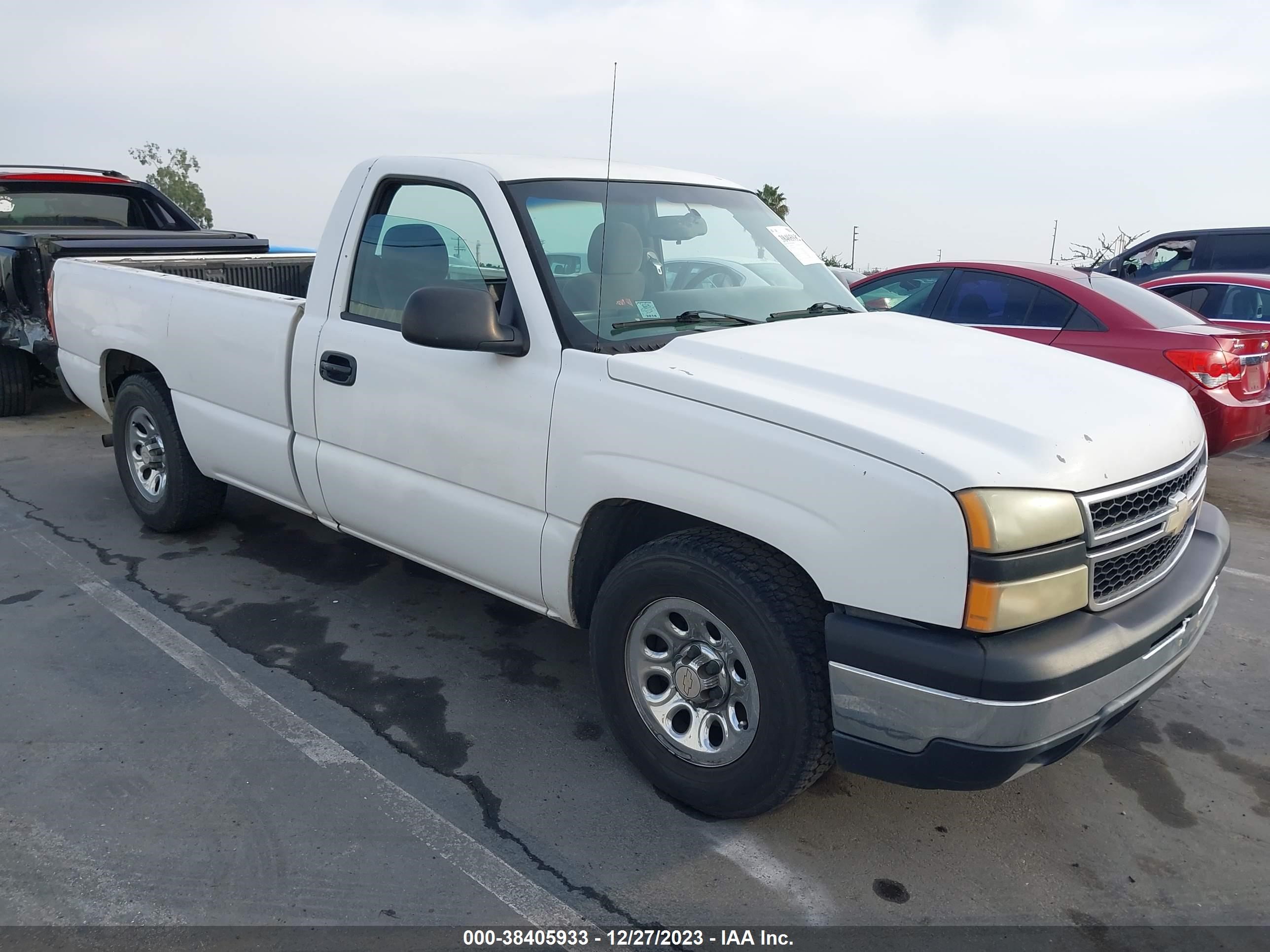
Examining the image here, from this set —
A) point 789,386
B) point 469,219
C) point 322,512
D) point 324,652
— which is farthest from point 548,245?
point 324,652

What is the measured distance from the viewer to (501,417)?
3.21 meters

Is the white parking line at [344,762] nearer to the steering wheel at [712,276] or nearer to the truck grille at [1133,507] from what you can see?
the truck grille at [1133,507]

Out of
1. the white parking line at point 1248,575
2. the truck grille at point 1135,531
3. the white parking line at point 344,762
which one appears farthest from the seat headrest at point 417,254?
the white parking line at point 1248,575

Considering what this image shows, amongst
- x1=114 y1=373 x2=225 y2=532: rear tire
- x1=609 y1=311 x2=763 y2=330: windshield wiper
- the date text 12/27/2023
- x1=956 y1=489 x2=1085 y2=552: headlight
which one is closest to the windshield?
x1=609 y1=311 x2=763 y2=330: windshield wiper

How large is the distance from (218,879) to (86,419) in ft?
21.2

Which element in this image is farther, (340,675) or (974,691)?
(340,675)

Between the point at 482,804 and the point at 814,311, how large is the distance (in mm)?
2105

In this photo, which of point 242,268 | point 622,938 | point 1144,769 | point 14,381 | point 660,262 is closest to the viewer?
point 622,938

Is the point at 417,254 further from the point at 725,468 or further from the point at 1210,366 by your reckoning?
the point at 1210,366

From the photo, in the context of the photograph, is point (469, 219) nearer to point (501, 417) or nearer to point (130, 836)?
point (501, 417)

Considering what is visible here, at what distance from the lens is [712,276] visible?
3670mm

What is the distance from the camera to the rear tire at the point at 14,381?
7688 mm

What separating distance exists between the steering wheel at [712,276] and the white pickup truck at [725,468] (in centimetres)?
2

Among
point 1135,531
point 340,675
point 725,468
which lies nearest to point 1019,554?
point 1135,531
